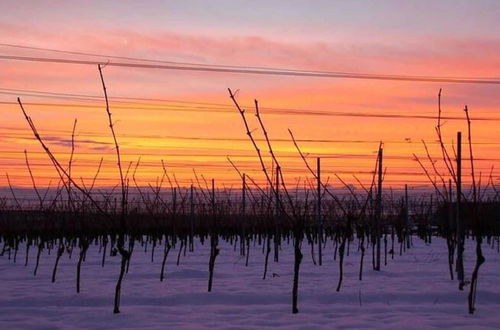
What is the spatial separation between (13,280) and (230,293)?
3308 mm

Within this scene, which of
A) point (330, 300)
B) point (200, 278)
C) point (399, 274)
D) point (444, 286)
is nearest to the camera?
point (330, 300)

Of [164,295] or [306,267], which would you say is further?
[306,267]

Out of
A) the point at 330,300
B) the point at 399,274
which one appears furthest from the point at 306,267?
the point at 330,300

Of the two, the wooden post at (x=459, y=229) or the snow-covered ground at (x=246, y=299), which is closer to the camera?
the snow-covered ground at (x=246, y=299)

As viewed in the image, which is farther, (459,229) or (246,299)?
(459,229)

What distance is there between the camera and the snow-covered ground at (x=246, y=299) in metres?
5.77

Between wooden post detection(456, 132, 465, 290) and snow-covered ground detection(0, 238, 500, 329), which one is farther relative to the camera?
wooden post detection(456, 132, 465, 290)

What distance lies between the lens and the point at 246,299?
7172mm

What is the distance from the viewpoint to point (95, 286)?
8227 millimetres

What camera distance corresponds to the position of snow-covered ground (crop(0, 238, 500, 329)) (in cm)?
577

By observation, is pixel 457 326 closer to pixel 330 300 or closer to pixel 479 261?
pixel 479 261

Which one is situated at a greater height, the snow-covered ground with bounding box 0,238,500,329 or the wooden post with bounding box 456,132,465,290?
the wooden post with bounding box 456,132,465,290

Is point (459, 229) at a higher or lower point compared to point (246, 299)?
higher

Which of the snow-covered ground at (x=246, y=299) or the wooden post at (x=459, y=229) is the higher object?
the wooden post at (x=459, y=229)
